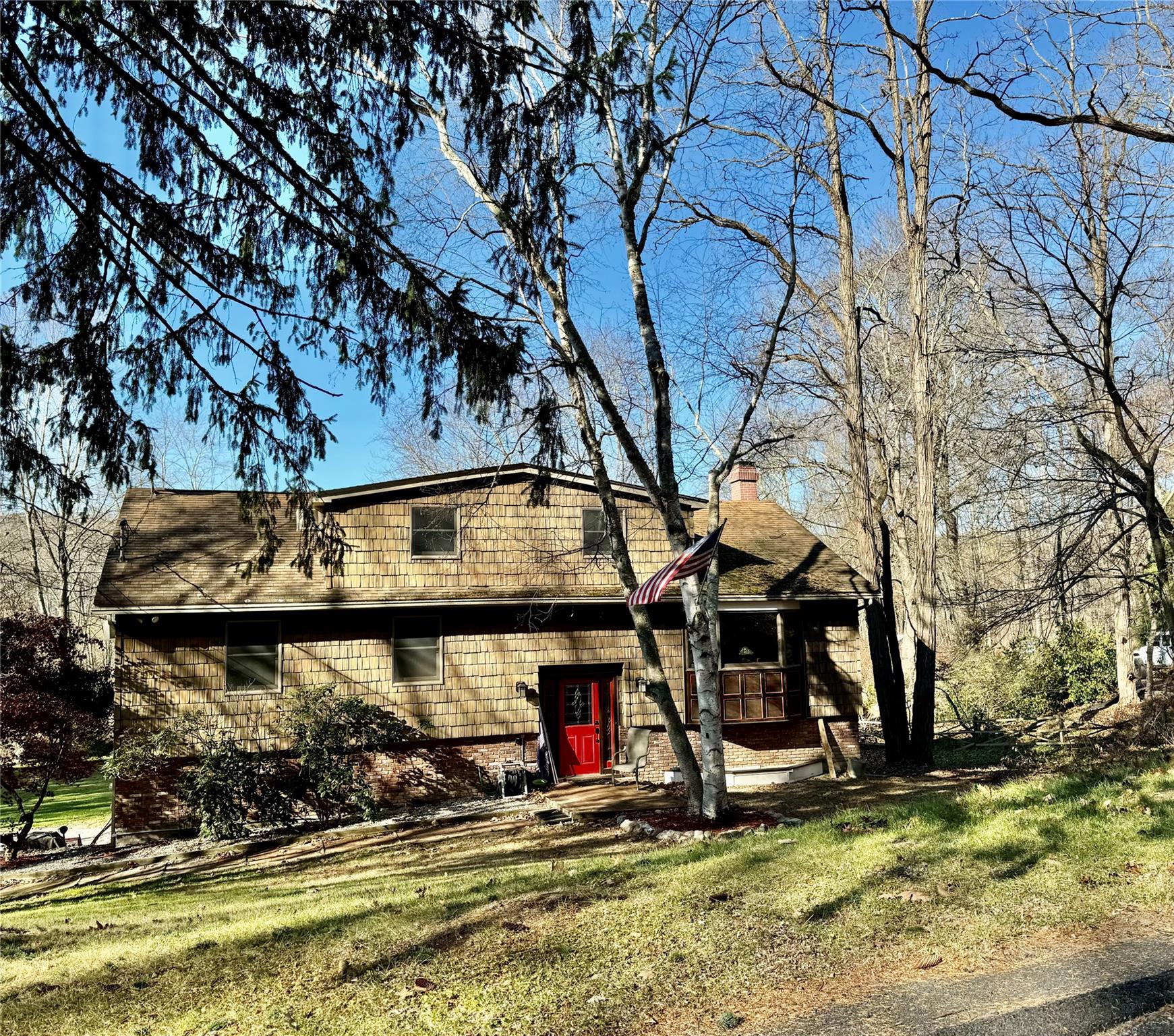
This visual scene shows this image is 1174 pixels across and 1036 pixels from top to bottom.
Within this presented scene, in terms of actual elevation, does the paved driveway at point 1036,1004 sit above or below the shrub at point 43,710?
below

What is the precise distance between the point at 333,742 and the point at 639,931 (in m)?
11.0

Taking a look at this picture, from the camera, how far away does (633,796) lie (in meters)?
15.3

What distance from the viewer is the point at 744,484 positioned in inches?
920

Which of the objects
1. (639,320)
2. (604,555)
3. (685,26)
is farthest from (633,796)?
(685,26)

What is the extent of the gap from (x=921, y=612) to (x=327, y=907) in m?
13.3

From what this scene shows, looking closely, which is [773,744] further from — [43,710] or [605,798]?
[43,710]

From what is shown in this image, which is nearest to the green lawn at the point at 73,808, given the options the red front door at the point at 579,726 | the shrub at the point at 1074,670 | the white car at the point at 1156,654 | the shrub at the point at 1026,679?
the red front door at the point at 579,726

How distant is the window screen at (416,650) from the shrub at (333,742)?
3.14 feet

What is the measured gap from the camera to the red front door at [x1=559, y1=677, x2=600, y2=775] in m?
18.2

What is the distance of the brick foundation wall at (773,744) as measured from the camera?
60.2ft

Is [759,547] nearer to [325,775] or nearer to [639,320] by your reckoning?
[639,320]

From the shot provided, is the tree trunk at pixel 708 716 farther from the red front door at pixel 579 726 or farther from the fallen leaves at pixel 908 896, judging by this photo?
the red front door at pixel 579 726

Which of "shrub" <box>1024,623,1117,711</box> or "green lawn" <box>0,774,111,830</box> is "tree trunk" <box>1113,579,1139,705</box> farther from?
"green lawn" <box>0,774,111,830</box>

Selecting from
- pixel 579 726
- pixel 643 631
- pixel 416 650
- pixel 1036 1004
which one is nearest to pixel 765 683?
pixel 579 726
